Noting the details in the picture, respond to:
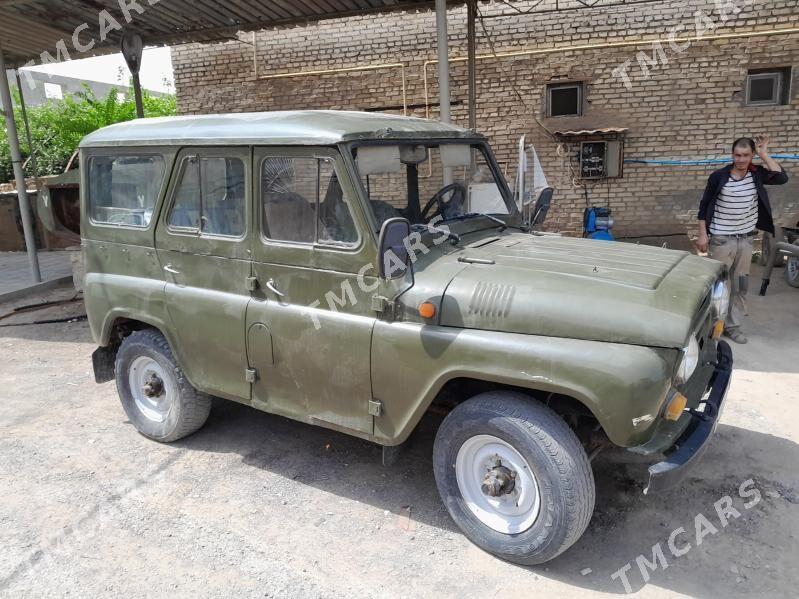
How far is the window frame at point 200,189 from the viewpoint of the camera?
348cm

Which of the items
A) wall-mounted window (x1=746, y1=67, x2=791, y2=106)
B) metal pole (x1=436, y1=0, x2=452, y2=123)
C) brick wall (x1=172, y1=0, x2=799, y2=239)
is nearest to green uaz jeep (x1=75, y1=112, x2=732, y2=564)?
metal pole (x1=436, y1=0, x2=452, y2=123)

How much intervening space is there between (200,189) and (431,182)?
137 centimetres

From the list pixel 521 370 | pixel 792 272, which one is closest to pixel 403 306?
pixel 521 370

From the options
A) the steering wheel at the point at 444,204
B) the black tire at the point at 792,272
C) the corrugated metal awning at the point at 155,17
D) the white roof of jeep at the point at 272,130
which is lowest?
the black tire at the point at 792,272

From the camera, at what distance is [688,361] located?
2842 millimetres

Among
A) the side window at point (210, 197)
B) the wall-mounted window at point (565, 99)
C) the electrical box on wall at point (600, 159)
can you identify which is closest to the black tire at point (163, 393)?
the side window at point (210, 197)

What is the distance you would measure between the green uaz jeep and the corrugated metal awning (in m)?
4.26

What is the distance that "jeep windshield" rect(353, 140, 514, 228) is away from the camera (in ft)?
10.8

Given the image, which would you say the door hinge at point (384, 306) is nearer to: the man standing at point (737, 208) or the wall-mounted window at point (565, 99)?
the man standing at point (737, 208)

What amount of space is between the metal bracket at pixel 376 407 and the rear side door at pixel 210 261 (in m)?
0.88

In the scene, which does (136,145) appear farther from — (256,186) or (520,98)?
(520,98)

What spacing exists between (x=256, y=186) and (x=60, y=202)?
115 inches

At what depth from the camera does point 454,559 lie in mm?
3033

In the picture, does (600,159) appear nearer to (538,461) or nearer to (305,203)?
(305,203)
